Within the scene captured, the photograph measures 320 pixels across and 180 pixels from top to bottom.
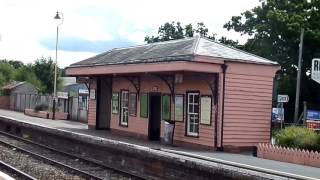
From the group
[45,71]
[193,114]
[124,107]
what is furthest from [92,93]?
[45,71]

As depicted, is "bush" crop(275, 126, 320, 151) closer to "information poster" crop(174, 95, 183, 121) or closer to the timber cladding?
the timber cladding

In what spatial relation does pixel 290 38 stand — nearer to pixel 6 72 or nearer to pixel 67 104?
pixel 67 104

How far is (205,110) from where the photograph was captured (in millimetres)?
19781

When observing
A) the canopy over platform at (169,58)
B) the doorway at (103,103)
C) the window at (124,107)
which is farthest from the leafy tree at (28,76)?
the window at (124,107)

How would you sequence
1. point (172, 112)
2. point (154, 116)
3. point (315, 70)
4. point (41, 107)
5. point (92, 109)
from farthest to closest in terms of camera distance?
point (41, 107) < point (92, 109) < point (154, 116) < point (172, 112) < point (315, 70)

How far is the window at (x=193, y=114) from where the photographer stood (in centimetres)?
2027

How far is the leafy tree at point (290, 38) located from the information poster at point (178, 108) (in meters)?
18.5

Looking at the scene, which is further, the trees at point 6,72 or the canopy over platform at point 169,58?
the trees at point 6,72

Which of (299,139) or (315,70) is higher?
(315,70)

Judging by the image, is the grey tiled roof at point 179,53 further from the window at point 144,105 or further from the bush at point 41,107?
the bush at point 41,107

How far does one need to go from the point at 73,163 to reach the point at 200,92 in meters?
5.52

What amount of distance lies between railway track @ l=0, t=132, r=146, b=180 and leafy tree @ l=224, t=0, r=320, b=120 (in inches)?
821

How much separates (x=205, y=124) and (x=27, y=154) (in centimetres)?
612

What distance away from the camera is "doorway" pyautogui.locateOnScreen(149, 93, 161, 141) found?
22.9 meters
